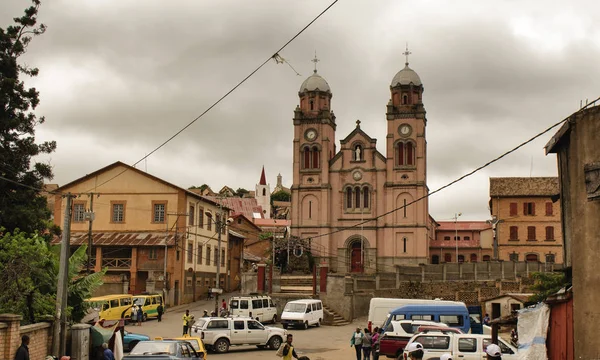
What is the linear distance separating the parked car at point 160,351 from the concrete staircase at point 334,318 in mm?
22057

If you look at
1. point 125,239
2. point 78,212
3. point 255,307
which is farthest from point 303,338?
point 78,212

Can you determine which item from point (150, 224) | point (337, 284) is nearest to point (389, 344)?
point (337, 284)

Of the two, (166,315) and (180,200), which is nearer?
(166,315)

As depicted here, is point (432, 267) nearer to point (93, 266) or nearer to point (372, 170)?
point (372, 170)

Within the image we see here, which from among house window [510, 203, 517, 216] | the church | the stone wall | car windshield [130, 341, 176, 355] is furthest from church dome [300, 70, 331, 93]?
car windshield [130, 341, 176, 355]

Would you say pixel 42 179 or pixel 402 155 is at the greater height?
pixel 402 155

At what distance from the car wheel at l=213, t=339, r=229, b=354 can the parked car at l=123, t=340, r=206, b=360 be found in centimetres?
900

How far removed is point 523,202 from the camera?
65.8 metres

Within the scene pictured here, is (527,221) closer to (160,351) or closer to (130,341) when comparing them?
(130,341)

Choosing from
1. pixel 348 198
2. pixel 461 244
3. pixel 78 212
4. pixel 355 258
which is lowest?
pixel 355 258

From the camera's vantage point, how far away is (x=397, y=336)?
84.3 ft

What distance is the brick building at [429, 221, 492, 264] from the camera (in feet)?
266

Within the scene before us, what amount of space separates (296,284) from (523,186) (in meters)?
28.7

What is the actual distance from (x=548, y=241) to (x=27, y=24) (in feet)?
166
